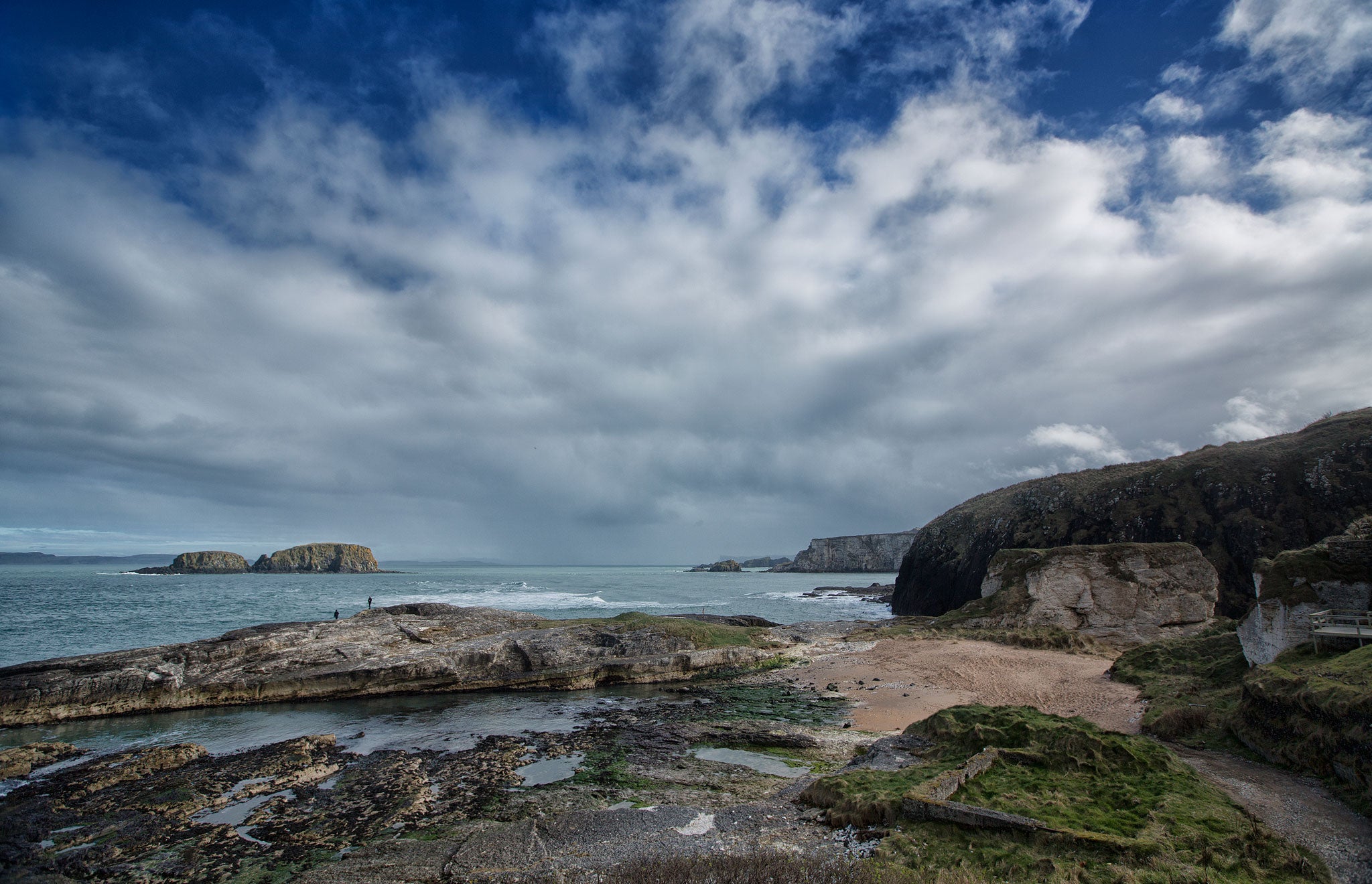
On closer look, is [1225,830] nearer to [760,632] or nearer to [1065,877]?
[1065,877]

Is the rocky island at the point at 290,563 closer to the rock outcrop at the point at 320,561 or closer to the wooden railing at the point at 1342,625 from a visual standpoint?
the rock outcrop at the point at 320,561

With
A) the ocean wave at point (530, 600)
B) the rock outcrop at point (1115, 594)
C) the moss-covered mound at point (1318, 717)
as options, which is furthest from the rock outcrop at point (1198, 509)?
the moss-covered mound at point (1318, 717)

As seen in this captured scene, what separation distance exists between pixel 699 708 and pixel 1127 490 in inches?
1693

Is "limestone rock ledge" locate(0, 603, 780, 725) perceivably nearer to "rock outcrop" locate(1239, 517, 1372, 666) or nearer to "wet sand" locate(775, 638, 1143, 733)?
"wet sand" locate(775, 638, 1143, 733)

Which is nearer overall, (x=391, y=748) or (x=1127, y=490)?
(x=391, y=748)

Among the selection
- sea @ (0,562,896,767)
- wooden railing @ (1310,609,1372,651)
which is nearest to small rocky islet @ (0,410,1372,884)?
wooden railing @ (1310,609,1372,651)

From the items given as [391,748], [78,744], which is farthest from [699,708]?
[78,744]

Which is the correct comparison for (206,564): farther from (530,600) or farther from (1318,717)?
(1318,717)

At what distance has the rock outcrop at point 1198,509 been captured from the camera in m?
34.9

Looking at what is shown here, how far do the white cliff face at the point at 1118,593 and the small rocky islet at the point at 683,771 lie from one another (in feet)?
14.0

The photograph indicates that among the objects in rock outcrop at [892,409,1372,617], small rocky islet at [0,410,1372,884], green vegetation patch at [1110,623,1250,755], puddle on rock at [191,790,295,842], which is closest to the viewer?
small rocky islet at [0,410,1372,884]

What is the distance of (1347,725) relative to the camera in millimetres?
8203

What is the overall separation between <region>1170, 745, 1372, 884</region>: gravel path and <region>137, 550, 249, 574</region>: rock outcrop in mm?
172090

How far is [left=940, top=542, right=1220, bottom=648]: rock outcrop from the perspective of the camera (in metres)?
29.5
